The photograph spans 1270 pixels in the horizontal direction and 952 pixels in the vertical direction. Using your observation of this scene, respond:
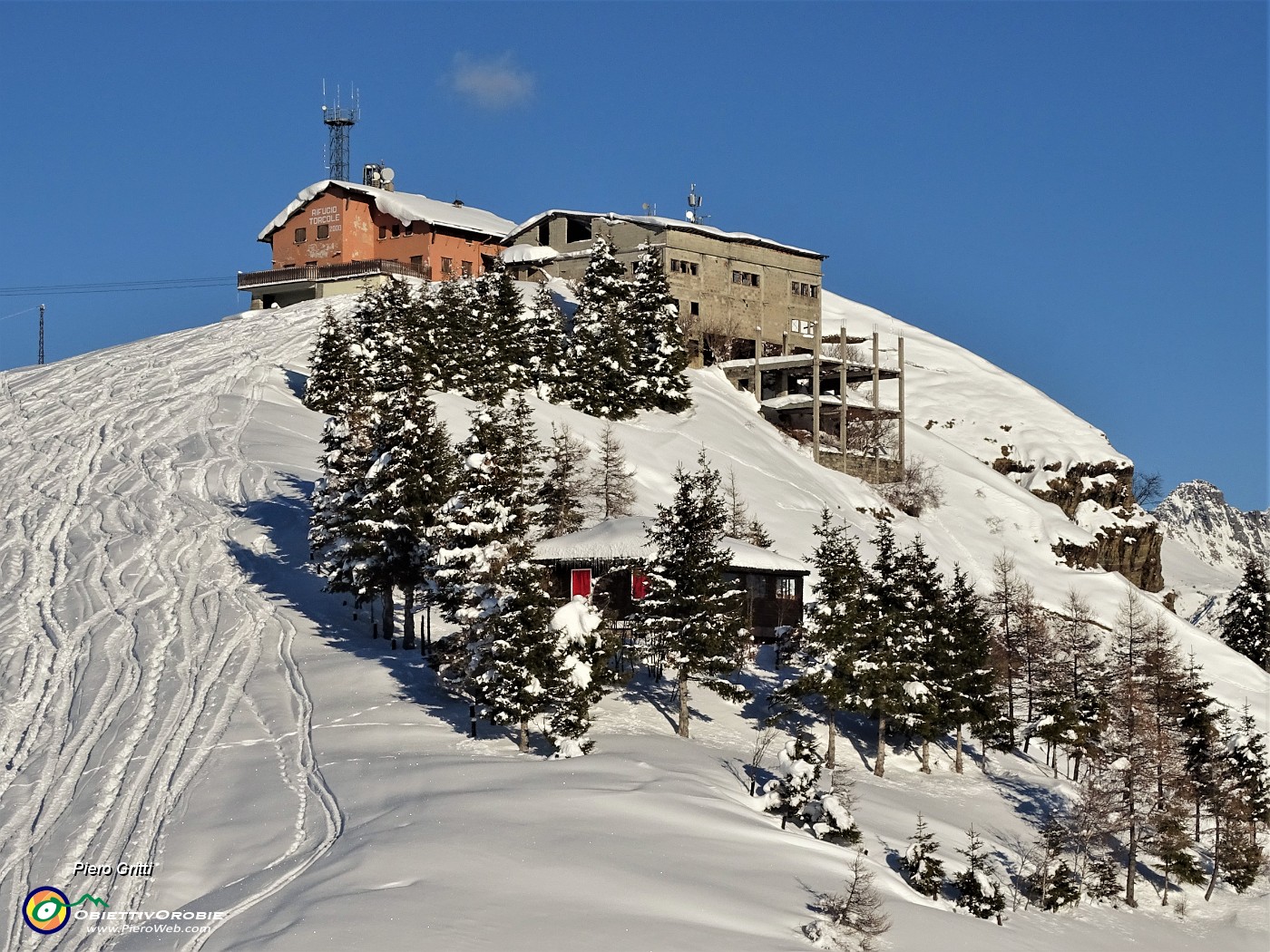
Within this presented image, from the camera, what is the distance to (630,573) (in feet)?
148

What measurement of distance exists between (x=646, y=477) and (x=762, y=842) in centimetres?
3165

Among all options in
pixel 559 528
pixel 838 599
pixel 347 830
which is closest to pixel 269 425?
pixel 559 528

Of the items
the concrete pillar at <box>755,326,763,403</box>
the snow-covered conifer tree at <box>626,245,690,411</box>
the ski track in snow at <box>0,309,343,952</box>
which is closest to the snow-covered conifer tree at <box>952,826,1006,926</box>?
the ski track in snow at <box>0,309,343,952</box>

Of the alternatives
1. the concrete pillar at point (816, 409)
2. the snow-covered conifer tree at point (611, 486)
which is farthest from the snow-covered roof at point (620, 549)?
the concrete pillar at point (816, 409)

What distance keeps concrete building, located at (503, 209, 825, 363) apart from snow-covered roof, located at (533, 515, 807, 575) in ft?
116

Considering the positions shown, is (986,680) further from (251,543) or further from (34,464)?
(34,464)

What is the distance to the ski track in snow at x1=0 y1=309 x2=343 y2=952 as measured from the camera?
27.1 meters

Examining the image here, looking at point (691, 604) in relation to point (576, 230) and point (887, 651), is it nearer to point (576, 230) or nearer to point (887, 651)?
point (887, 651)

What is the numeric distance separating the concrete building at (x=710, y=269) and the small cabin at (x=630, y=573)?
3500cm

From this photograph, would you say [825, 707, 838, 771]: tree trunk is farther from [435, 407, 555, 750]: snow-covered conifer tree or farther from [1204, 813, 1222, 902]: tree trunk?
[1204, 813, 1222, 902]: tree trunk

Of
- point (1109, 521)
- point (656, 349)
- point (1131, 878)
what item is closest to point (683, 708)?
point (1131, 878)

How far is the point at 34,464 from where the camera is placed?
192 ft

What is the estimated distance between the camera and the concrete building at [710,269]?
82250 millimetres

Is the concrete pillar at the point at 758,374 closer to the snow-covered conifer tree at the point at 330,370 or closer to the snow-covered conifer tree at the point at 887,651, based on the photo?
the snow-covered conifer tree at the point at 330,370
